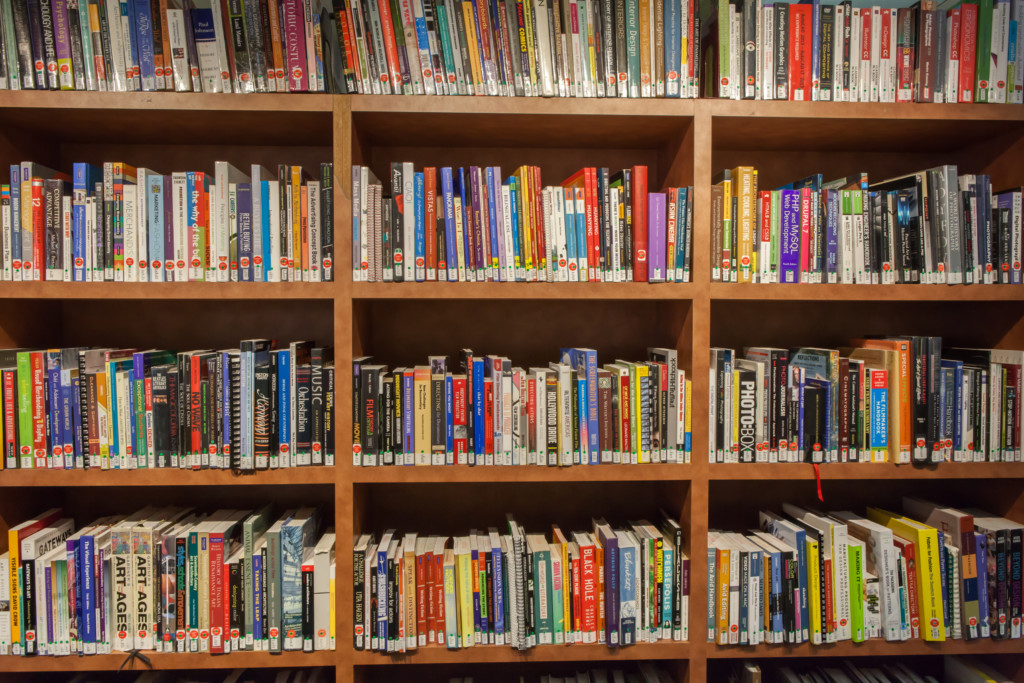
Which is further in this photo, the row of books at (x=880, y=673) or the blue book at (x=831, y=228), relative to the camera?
the row of books at (x=880, y=673)

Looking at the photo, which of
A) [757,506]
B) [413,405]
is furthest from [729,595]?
[413,405]

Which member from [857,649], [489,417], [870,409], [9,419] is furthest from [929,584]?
[9,419]

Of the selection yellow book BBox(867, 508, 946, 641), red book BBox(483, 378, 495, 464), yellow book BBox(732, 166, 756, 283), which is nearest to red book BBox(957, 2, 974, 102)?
yellow book BBox(732, 166, 756, 283)

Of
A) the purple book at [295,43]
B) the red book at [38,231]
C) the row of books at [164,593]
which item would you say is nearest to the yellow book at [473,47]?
the purple book at [295,43]

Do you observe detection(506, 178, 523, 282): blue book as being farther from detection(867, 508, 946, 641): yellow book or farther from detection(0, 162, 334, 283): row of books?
detection(867, 508, 946, 641): yellow book

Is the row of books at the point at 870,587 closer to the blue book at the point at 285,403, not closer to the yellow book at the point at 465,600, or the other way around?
the yellow book at the point at 465,600

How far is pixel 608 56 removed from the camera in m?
1.63

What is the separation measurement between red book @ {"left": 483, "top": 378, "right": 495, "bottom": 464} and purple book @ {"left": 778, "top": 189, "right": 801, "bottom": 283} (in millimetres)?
921

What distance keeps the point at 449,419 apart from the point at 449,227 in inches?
21.9

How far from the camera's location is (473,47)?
1.63 metres

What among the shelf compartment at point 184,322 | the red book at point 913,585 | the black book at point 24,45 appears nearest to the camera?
the black book at point 24,45

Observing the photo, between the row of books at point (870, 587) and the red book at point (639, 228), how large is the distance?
862 mm

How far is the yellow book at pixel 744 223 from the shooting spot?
1646mm

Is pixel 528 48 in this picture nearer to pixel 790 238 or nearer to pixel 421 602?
pixel 790 238
